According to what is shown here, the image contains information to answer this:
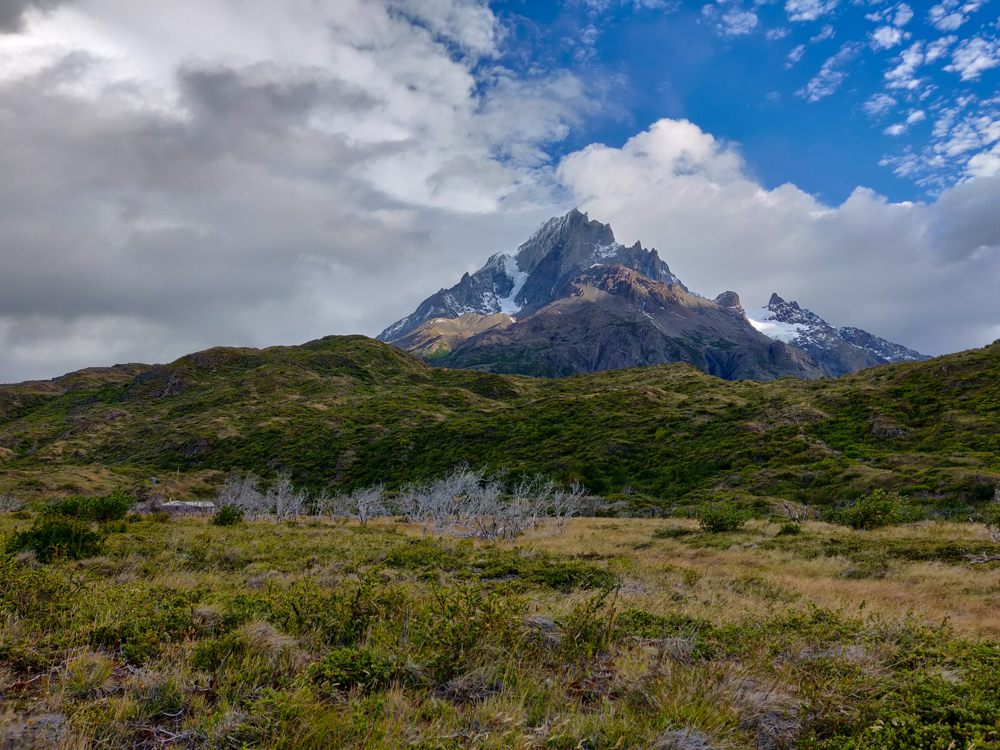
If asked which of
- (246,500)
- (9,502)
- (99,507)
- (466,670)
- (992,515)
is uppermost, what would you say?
(466,670)

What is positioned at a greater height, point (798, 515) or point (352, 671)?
point (352, 671)

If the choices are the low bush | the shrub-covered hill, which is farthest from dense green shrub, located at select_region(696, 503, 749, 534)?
the shrub-covered hill

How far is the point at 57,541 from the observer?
12.3m

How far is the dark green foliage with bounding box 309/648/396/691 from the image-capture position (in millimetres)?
5105

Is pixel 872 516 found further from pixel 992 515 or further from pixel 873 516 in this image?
pixel 992 515

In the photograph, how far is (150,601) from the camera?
7.27 m

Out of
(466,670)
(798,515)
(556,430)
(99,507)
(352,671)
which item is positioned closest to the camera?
(352,671)

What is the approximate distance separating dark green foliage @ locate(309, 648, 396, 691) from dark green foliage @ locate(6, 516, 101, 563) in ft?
33.4

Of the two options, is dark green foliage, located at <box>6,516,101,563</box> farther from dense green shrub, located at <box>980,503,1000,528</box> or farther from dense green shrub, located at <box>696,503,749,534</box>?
dense green shrub, located at <box>980,503,1000,528</box>

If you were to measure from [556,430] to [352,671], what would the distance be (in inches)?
2591

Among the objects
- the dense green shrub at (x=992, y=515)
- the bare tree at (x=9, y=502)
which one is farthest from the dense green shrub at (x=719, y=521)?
the bare tree at (x=9, y=502)

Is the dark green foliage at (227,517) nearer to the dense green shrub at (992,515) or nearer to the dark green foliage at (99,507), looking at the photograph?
the dark green foliage at (99,507)

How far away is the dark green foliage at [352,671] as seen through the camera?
16.8 ft

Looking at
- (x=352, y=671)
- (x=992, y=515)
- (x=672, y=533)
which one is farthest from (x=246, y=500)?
(x=992, y=515)
